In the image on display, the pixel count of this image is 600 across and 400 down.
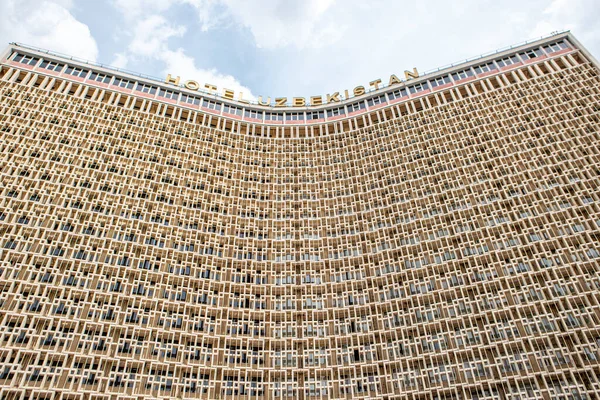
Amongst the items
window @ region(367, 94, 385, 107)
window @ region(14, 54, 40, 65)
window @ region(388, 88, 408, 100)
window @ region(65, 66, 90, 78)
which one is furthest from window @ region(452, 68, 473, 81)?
window @ region(14, 54, 40, 65)

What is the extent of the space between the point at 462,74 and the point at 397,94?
13559 mm

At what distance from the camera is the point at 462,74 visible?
8756 cm

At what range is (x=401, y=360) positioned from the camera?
201 feet

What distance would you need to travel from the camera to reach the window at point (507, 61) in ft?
280

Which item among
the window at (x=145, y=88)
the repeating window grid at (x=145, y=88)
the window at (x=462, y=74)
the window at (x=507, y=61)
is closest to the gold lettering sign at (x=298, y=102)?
the repeating window grid at (x=145, y=88)

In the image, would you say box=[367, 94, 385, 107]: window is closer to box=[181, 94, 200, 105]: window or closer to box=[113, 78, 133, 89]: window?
box=[181, 94, 200, 105]: window

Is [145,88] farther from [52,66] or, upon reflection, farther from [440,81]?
[440,81]

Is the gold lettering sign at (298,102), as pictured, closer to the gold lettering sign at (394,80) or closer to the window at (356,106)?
the window at (356,106)

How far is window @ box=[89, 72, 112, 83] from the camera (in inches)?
3338

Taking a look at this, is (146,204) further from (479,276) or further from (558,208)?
(558,208)

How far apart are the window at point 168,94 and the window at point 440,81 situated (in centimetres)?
5346

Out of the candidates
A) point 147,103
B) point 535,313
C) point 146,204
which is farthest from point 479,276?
point 147,103

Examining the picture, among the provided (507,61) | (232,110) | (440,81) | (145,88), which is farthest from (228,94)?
(507,61)

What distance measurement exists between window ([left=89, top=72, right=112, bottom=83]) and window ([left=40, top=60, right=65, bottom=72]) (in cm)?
579
